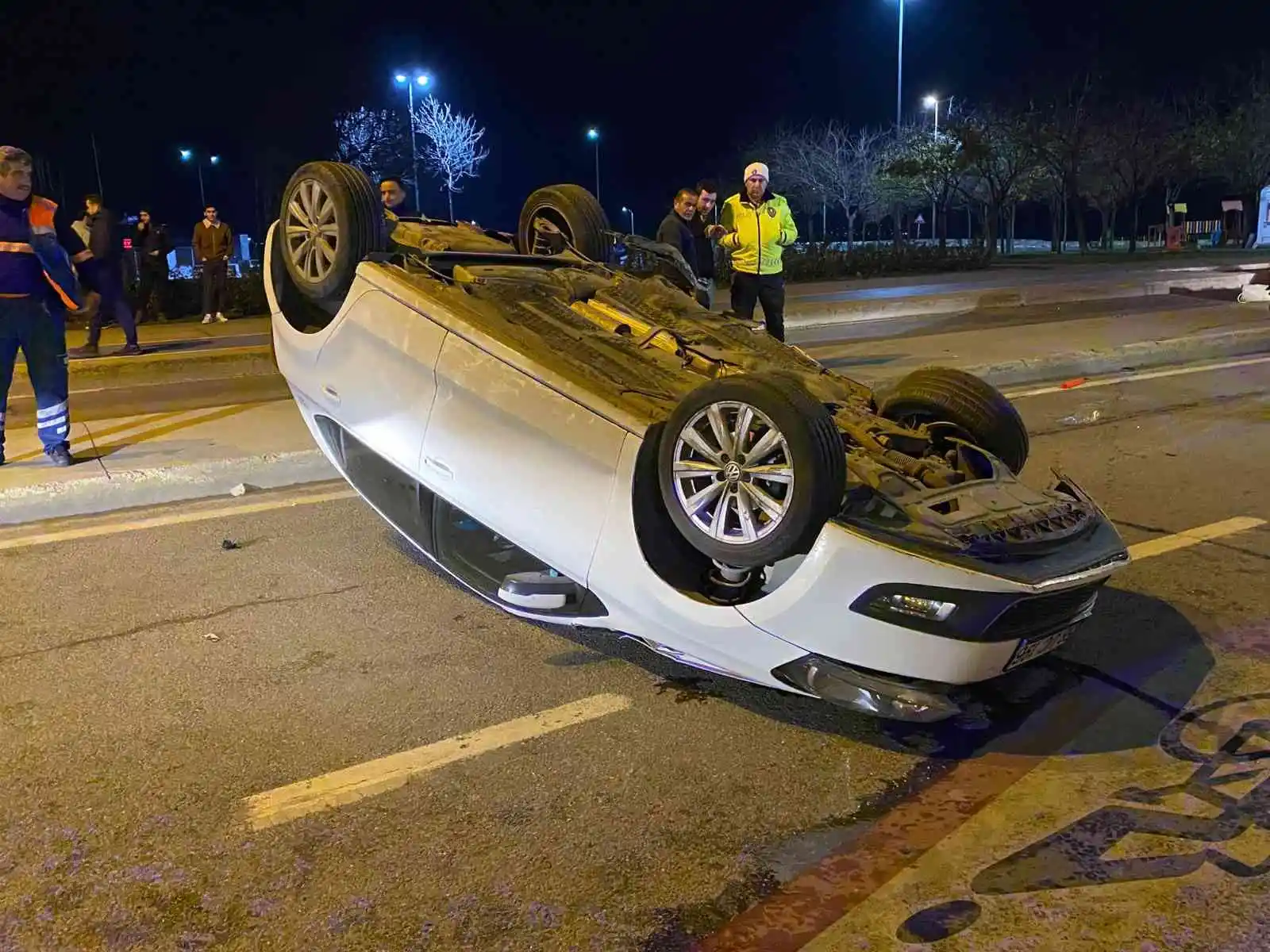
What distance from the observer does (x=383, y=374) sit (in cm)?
435

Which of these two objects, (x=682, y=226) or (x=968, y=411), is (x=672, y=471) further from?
(x=682, y=226)

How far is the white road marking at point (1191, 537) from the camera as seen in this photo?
5.41 metres

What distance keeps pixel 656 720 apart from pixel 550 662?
1.99ft

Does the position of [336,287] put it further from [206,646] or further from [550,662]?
[550,662]

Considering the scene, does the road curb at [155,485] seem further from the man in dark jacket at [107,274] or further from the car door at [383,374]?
the man in dark jacket at [107,274]

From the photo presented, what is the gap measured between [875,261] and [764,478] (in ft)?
78.6

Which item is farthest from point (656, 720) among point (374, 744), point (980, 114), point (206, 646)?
point (980, 114)

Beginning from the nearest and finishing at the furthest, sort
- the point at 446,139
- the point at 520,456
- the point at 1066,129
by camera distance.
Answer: the point at 520,456 < the point at 1066,129 < the point at 446,139

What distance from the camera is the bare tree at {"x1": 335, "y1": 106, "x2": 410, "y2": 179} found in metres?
33.9

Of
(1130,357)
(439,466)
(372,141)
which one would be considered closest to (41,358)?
(439,466)

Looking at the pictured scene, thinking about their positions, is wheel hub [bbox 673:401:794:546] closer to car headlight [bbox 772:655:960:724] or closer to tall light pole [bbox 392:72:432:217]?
car headlight [bbox 772:655:960:724]

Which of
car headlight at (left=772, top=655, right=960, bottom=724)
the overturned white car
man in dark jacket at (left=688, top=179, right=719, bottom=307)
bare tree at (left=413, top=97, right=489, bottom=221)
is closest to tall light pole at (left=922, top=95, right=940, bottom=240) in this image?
bare tree at (left=413, top=97, right=489, bottom=221)

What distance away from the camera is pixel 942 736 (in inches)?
142

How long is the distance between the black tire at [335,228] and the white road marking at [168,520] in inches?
65.0
